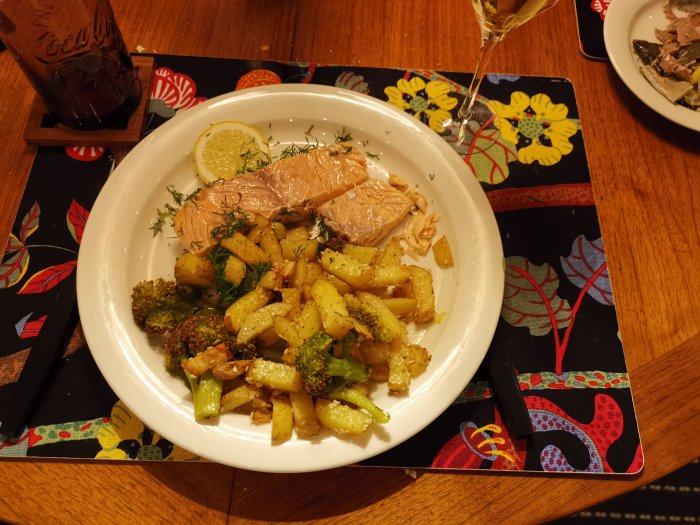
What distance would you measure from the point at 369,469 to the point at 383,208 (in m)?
1.00

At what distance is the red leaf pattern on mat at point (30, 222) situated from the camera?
2104 millimetres

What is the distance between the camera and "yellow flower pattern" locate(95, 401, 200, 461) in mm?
1723

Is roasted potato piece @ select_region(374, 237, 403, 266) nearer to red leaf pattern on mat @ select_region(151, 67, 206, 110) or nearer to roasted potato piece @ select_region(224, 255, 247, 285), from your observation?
roasted potato piece @ select_region(224, 255, 247, 285)

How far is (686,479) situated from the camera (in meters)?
3.02

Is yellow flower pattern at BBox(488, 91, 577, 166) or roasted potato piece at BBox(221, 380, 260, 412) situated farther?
yellow flower pattern at BBox(488, 91, 577, 166)

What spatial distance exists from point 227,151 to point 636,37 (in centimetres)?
210

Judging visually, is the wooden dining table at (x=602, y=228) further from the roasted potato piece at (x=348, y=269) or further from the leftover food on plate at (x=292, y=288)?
the roasted potato piece at (x=348, y=269)

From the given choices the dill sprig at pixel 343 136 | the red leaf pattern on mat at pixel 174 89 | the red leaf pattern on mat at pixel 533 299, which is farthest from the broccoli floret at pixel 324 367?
the red leaf pattern on mat at pixel 174 89

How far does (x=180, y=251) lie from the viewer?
6.73 feet

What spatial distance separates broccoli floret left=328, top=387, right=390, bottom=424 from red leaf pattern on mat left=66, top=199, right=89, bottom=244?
131cm

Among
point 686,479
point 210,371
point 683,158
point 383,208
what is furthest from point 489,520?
point 686,479

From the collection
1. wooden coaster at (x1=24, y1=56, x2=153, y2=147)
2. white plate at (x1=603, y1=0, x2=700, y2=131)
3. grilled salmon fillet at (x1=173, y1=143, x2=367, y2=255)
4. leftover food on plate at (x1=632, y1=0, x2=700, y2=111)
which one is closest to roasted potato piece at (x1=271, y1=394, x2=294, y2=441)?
grilled salmon fillet at (x1=173, y1=143, x2=367, y2=255)

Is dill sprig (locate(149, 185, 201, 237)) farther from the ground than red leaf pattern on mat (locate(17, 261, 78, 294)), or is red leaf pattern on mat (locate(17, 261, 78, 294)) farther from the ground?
dill sprig (locate(149, 185, 201, 237))

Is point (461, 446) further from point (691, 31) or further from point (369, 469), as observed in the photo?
point (691, 31)
